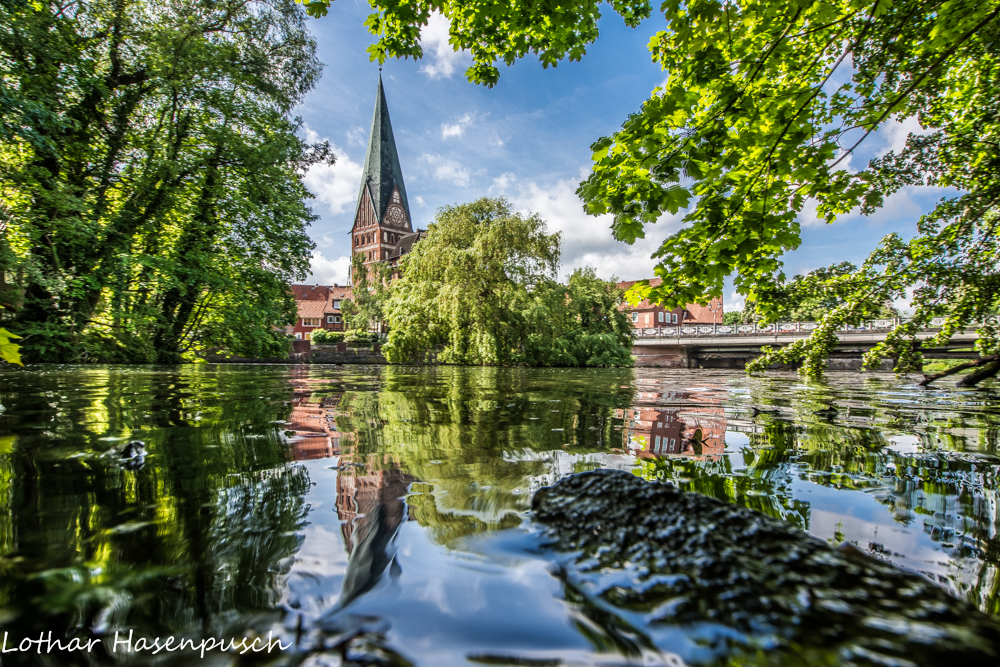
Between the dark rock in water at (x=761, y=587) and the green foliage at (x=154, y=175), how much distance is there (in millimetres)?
14469

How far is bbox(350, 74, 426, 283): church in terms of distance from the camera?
8450 cm

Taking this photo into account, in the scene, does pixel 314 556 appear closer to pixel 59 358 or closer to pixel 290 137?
pixel 59 358

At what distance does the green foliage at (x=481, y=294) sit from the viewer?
22.9m

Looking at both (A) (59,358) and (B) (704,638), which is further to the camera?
(A) (59,358)

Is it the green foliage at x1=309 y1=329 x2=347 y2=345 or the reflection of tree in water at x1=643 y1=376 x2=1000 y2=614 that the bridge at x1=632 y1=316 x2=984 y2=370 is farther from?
the green foliage at x1=309 y1=329 x2=347 y2=345

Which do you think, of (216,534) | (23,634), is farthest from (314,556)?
(23,634)

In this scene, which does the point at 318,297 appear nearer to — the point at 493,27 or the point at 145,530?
the point at 493,27

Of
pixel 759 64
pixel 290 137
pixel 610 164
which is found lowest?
pixel 610 164

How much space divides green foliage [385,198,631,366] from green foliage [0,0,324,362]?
6.56 metres

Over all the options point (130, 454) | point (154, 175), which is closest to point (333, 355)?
point (154, 175)

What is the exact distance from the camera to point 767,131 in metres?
3.96

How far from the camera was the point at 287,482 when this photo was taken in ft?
6.81

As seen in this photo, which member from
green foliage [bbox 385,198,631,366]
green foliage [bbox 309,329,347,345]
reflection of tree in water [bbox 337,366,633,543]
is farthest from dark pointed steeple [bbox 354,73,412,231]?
reflection of tree in water [bbox 337,366,633,543]

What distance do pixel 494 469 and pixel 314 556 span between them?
3.98ft
